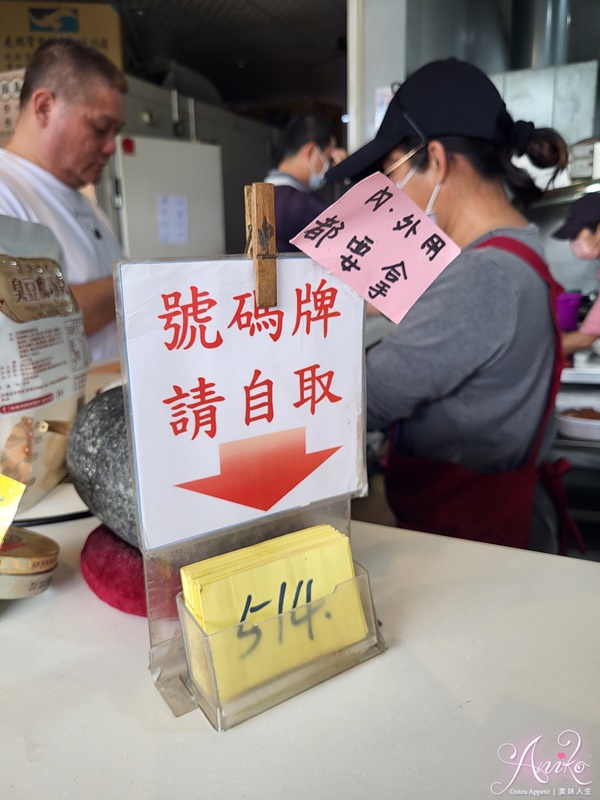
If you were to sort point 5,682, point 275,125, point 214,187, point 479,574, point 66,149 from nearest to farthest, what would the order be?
point 5,682 < point 479,574 < point 66,149 < point 214,187 < point 275,125

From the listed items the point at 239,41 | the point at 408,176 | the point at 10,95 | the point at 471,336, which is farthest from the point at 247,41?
the point at 471,336

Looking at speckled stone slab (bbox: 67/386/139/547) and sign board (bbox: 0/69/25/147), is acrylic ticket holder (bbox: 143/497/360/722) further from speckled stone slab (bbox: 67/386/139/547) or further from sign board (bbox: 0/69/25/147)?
sign board (bbox: 0/69/25/147)

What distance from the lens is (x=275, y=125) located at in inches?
201

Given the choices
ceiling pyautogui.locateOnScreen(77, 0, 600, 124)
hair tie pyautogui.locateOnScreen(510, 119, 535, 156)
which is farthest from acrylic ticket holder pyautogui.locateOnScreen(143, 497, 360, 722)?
ceiling pyautogui.locateOnScreen(77, 0, 600, 124)

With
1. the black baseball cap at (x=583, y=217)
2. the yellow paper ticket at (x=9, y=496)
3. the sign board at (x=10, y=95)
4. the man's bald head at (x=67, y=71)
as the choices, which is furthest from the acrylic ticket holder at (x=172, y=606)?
the sign board at (x=10, y=95)

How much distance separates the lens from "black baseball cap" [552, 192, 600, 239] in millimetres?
2021

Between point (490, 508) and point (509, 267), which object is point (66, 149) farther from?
point (490, 508)

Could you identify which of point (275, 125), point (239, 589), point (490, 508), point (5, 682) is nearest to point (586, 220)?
point (490, 508)

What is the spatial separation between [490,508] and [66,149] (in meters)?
1.47

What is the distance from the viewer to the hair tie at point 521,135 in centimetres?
105

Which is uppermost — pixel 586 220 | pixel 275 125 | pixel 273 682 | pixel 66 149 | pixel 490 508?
pixel 275 125

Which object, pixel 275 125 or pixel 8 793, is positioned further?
pixel 275 125

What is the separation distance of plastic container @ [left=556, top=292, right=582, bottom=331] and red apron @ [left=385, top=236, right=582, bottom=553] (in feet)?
4.06

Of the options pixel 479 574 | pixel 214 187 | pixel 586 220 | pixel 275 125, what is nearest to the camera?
pixel 479 574
